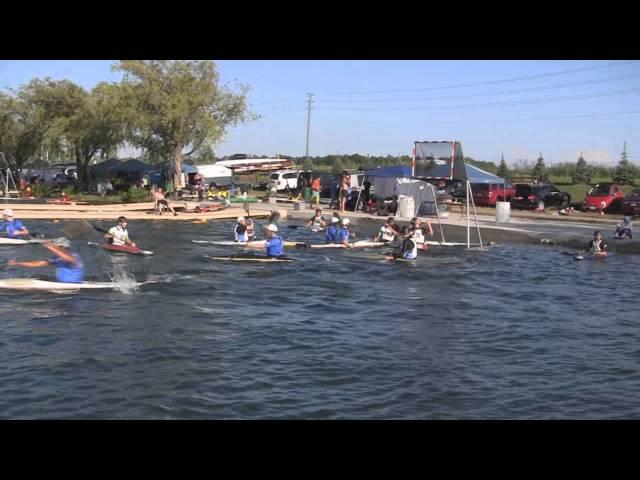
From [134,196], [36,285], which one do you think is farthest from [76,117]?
[36,285]

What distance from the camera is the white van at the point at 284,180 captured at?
5353 centimetres

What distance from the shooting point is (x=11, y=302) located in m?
16.7

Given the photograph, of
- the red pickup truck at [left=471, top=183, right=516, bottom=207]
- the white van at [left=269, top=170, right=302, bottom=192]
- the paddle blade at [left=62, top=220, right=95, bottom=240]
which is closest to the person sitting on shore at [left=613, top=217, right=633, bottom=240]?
the red pickup truck at [left=471, top=183, right=516, bottom=207]

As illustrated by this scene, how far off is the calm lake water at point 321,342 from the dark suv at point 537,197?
1542 centimetres

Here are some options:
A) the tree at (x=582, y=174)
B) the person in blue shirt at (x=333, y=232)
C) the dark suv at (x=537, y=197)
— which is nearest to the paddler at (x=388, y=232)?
the person in blue shirt at (x=333, y=232)

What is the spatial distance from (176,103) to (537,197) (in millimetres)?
22932

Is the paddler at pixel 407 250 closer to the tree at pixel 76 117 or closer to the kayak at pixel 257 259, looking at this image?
the kayak at pixel 257 259

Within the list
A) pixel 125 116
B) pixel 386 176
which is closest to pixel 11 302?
pixel 386 176

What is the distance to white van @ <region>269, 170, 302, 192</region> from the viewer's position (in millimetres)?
53531

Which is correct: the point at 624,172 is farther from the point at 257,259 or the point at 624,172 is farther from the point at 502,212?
the point at 257,259

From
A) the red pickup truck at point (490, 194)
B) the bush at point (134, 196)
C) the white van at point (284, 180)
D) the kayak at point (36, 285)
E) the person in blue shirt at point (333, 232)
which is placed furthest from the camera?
the white van at point (284, 180)

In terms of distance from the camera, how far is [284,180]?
177ft
